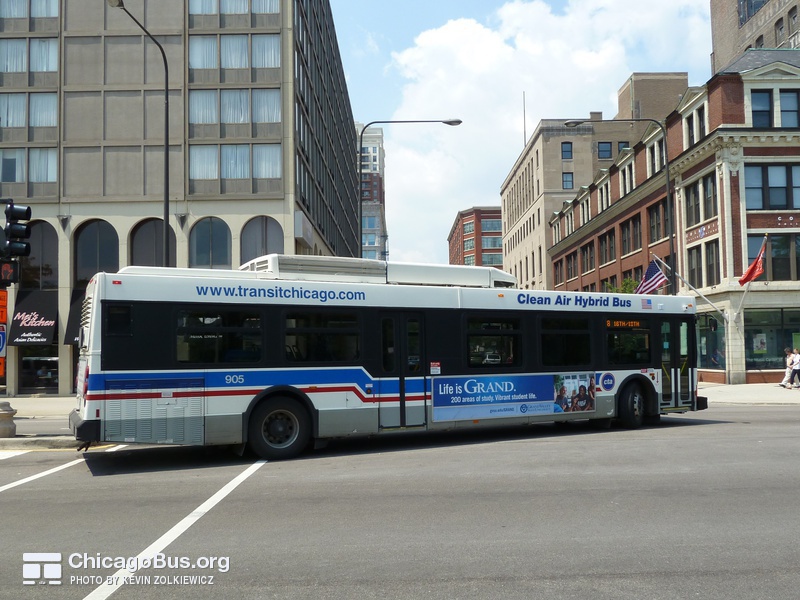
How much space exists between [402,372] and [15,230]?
741cm

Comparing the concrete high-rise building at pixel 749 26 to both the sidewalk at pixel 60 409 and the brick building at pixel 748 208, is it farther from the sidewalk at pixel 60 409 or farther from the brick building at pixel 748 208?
the sidewalk at pixel 60 409

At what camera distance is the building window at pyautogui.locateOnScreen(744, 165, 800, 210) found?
3459 centimetres

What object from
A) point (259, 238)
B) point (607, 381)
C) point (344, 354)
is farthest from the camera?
point (259, 238)

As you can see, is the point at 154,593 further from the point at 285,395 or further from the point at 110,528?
the point at 285,395

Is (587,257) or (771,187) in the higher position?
(771,187)

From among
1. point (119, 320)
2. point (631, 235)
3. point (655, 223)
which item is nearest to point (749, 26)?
point (631, 235)

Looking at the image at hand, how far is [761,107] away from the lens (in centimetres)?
3503

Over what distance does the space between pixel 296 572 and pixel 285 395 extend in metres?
6.33

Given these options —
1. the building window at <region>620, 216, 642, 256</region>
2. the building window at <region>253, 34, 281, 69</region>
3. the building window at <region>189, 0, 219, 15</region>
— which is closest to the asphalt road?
the building window at <region>253, 34, 281, 69</region>

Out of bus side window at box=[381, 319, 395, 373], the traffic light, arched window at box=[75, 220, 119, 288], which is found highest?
arched window at box=[75, 220, 119, 288]

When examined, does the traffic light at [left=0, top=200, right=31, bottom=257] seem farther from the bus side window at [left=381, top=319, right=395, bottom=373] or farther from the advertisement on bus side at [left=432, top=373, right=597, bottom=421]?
the advertisement on bus side at [left=432, top=373, right=597, bottom=421]

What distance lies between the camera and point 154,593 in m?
5.21

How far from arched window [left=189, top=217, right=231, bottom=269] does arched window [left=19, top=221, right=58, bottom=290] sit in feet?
20.2

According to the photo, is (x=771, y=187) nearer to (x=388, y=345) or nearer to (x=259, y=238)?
(x=259, y=238)
